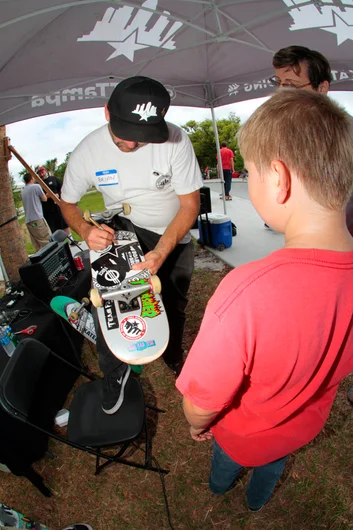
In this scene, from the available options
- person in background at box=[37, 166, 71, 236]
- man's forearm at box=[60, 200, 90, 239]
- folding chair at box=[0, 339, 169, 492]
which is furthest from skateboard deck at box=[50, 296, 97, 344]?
person in background at box=[37, 166, 71, 236]

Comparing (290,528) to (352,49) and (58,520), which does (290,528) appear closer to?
(58,520)

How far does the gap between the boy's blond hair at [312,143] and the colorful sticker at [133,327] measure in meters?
1.31

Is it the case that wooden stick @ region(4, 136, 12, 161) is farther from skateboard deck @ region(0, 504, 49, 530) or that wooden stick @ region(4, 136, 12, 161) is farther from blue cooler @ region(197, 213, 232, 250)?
skateboard deck @ region(0, 504, 49, 530)

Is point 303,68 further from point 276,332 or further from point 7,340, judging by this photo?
point 7,340

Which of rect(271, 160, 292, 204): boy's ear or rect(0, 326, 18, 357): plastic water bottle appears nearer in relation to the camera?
rect(271, 160, 292, 204): boy's ear

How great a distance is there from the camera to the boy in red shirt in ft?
1.98

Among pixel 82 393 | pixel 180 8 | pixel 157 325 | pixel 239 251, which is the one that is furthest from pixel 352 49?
pixel 82 393

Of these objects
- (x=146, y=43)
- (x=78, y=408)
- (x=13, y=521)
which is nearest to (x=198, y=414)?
(x=78, y=408)

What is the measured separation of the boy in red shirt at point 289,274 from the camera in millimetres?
604

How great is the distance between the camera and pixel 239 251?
539 centimetres

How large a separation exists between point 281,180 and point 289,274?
0.71 feet

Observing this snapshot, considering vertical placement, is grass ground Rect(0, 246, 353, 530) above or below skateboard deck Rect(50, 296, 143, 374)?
below

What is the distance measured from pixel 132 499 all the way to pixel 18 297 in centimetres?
230

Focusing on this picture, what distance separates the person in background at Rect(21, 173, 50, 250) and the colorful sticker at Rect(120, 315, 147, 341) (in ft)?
17.7
